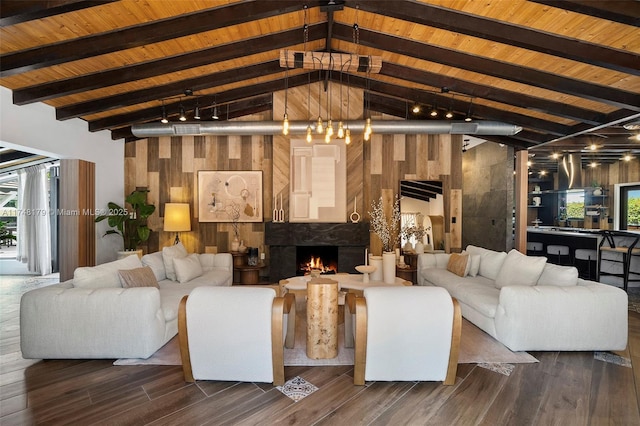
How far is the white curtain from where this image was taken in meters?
6.98

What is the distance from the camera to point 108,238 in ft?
20.5

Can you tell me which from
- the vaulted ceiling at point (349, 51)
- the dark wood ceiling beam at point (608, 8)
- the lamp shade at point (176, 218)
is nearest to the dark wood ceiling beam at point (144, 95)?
the vaulted ceiling at point (349, 51)

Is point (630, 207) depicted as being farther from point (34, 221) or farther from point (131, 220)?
point (34, 221)

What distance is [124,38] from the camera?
3.36m

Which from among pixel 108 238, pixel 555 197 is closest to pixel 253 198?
pixel 108 238

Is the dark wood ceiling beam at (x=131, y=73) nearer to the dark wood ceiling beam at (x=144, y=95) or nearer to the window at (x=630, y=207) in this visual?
the dark wood ceiling beam at (x=144, y=95)

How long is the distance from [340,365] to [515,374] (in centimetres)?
150

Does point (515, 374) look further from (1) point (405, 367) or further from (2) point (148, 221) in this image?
(2) point (148, 221)

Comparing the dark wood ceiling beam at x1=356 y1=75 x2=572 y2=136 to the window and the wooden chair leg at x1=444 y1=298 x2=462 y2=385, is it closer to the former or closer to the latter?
the wooden chair leg at x1=444 y1=298 x2=462 y2=385

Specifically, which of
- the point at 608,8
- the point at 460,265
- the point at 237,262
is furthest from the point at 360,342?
the point at 237,262

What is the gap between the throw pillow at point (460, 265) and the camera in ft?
15.4

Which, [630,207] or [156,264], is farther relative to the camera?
[630,207]

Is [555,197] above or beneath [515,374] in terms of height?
above

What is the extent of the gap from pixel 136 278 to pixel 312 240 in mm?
3305
